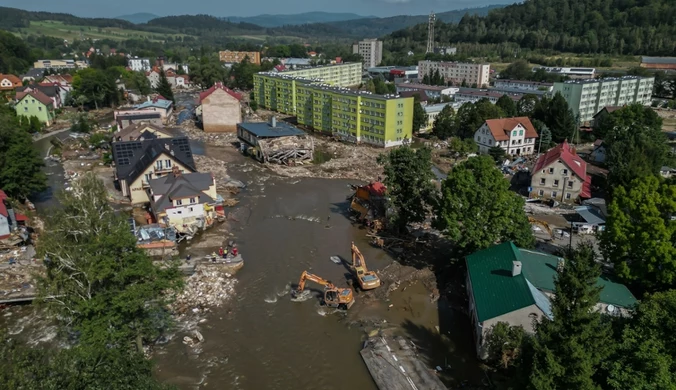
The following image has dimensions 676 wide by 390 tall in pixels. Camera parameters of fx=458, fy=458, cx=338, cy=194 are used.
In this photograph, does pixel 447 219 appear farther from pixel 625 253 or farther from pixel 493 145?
pixel 493 145

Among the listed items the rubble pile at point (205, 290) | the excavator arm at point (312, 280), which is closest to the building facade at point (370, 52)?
the rubble pile at point (205, 290)

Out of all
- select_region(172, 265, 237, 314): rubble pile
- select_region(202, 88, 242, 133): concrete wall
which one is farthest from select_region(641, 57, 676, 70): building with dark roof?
select_region(172, 265, 237, 314): rubble pile

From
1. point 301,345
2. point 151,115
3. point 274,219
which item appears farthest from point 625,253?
point 151,115

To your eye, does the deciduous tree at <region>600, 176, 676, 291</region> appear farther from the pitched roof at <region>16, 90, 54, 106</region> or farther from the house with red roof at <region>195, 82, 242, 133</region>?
the pitched roof at <region>16, 90, 54, 106</region>

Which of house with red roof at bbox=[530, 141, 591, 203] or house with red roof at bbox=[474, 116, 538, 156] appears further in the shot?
house with red roof at bbox=[474, 116, 538, 156]

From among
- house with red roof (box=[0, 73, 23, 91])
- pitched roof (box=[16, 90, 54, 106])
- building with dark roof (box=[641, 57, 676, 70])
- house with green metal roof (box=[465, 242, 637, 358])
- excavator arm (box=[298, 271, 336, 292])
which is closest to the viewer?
house with green metal roof (box=[465, 242, 637, 358])

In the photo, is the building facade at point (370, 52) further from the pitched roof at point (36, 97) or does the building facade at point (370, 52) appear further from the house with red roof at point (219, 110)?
the pitched roof at point (36, 97)

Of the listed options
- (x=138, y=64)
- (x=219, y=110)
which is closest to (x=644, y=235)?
→ (x=219, y=110)
